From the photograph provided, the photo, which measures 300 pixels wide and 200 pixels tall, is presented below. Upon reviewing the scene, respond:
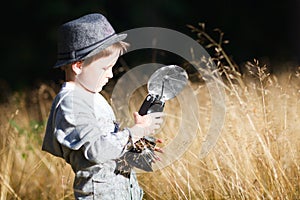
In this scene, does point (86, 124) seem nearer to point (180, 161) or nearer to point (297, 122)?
point (180, 161)

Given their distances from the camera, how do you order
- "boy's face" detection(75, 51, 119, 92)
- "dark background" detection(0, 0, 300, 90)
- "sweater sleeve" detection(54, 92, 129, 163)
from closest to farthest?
"sweater sleeve" detection(54, 92, 129, 163), "boy's face" detection(75, 51, 119, 92), "dark background" detection(0, 0, 300, 90)

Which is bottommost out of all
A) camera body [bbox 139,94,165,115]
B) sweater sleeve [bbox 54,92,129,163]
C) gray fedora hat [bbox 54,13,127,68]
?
sweater sleeve [bbox 54,92,129,163]

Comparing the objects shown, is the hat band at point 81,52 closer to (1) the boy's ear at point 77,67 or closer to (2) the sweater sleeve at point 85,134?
(1) the boy's ear at point 77,67

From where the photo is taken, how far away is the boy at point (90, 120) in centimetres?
175

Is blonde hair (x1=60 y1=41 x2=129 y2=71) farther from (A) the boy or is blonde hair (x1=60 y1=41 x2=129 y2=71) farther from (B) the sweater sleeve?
(B) the sweater sleeve

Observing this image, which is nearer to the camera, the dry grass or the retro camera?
the retro camera

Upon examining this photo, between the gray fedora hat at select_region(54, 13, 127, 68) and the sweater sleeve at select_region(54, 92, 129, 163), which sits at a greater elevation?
the gray fedora hat at select_region(54, 13, 127, 68)

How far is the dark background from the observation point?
21.8 ft

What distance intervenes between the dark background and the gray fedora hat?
4661 mm

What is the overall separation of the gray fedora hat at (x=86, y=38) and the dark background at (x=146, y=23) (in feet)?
15.3

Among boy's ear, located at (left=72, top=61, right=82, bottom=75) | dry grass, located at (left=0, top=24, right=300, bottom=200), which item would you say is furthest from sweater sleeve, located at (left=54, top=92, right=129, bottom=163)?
dry grass, located at (left=0, top=24, right=300, bottom=200)

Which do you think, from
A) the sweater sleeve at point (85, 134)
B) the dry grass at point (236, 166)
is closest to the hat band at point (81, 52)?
the sweater sleeve at point (85, 134)

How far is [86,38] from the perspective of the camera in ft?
5.99

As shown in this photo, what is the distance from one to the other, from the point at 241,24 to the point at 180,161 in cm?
471
